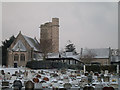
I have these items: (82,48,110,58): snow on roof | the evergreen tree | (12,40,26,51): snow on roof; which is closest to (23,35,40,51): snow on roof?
(12,40,26,51): snow on roof

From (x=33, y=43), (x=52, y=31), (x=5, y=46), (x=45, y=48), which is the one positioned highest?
(x=52, y=31)

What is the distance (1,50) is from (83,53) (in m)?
22.7

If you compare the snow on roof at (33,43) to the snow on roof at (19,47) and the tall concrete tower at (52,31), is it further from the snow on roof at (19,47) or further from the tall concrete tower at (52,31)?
the tall concrete tower at (52,31)


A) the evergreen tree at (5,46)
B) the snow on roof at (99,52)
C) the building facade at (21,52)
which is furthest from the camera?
the snow on roof at (99,52)

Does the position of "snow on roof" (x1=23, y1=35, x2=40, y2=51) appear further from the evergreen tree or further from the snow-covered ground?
the snow-covered ground

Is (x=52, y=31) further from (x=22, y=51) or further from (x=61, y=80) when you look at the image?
(x=61, y=80)

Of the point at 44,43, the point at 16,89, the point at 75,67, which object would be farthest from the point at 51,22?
the point at 16,89

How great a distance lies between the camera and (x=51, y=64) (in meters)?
36.3

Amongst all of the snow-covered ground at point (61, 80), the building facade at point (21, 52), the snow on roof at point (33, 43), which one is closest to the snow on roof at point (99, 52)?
the snow on roof at point (33, 43)

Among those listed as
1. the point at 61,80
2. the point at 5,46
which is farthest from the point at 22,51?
the point at 61,80

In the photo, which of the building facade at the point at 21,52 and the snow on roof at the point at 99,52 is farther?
the snow on roof at the point at 99,52

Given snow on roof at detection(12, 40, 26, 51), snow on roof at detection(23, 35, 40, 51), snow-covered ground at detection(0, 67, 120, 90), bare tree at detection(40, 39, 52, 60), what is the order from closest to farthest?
snow-covered ground at detection(0, 67, 120, 90) < snow on roof at detection(12, 40, 26, 51) < bare tree at detection(40, 39, 52, 60) < snow on roof at detection(23, 35, 40, 51)

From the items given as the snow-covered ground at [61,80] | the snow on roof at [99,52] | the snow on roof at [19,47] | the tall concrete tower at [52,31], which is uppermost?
the tall concrete tower at [52,31]

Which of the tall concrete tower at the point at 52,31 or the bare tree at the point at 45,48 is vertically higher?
the tall concrete tower at the point at 52,31
